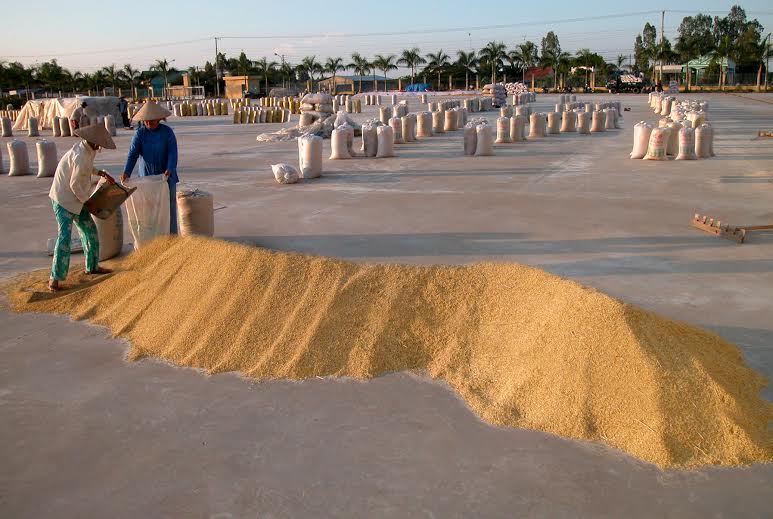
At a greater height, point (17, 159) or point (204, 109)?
point (204, 109)

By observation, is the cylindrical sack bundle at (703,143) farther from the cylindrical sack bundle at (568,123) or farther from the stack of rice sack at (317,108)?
the stack of rice sack at (317,108)

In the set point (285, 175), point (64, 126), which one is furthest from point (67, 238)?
point (64, 126)

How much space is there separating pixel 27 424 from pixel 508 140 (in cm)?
1388

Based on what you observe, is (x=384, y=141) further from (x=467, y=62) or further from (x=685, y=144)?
(x=467, y=62)

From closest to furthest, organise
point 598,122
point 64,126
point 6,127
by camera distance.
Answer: point 598,122, point 6,127, point 64,126

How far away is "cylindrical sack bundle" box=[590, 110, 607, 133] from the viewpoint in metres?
18.4

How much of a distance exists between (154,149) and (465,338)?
12.6 ft

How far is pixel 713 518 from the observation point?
2527 millimetres

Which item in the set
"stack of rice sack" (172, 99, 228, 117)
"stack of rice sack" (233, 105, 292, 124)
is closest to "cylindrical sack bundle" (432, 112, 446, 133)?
"stack of rice sack" (233, 105, 292, 124)

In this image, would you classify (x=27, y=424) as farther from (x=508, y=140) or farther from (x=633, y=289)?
(x=508, y=140)

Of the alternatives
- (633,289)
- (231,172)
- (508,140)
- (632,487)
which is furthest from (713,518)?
(508,140)

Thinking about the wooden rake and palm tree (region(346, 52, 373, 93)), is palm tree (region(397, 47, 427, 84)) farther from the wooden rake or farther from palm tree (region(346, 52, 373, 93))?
the wooden rake

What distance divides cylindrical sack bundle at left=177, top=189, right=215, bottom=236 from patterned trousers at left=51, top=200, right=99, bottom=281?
96 centimetres

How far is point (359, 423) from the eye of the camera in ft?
10.7
